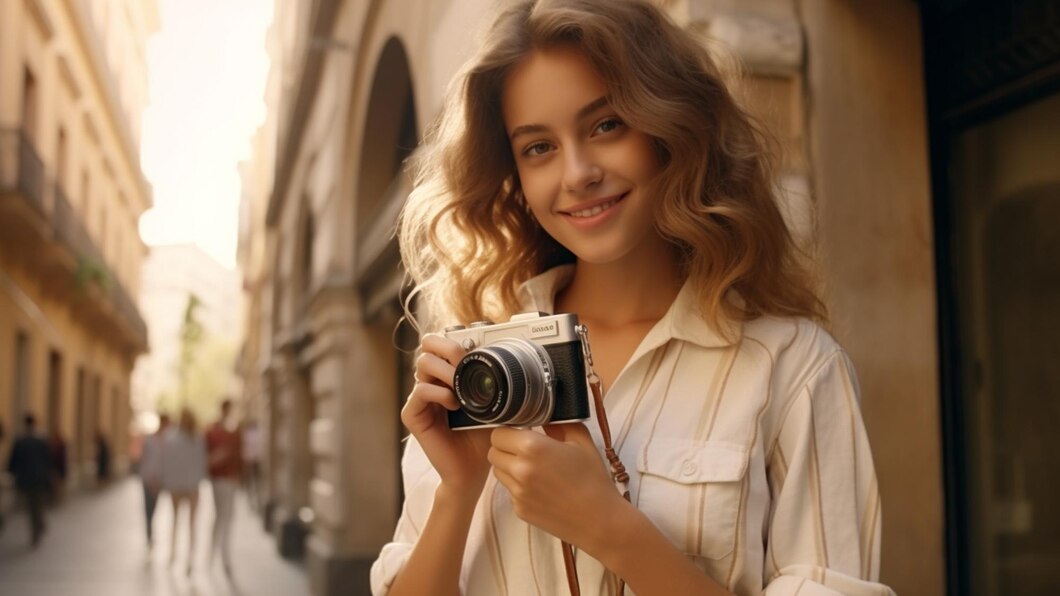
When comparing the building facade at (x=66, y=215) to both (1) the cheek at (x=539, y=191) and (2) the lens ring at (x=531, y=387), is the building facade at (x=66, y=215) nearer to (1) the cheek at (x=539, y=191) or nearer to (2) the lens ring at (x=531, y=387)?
(1) the cheek at (x=539, y=191)

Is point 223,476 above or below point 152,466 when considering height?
below

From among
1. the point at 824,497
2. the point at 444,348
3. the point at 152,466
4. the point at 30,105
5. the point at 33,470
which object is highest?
the point at 30,105

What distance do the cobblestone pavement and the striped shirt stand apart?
8568 millimetres

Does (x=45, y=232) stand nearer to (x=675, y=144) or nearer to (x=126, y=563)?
(x=126, y=563)

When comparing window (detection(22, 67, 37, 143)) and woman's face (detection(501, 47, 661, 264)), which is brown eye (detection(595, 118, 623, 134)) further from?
window (detection(22, 67, 37, 143))

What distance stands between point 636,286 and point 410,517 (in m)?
0.58

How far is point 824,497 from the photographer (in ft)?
5.08

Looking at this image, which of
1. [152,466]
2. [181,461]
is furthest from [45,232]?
[181,461]

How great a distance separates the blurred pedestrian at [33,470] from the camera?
13422 mm

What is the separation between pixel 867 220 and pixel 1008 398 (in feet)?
2.01

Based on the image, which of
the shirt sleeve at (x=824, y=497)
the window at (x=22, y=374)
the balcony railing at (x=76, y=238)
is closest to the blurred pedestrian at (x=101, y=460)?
the balcony railing at (x=76, y=238)

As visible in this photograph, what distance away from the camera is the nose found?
1.68 meters

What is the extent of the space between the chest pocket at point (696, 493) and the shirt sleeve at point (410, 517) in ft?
1.35

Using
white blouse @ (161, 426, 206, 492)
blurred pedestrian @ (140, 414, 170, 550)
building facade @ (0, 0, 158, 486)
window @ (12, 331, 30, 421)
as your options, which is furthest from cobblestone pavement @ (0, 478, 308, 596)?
building facade @ (0, 0, 158, 486)
